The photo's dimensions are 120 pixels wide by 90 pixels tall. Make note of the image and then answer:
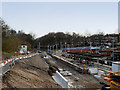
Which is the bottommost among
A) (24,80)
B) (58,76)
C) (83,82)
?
(83,82)

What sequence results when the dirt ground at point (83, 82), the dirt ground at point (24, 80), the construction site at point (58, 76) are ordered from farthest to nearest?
1. the dirt ground at point (83, 82)
2. the construction site at point (58, 76)
3. the dirt ground at point (24, 80)

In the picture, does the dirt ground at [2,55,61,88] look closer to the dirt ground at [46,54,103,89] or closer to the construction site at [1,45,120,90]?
the construction site at [1,45,120,90]

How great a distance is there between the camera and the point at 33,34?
92.6 meters

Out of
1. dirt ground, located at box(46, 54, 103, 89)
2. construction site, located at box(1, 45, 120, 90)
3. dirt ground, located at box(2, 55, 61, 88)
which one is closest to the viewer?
dirt ground, located at box(2, 55, 61, 88)

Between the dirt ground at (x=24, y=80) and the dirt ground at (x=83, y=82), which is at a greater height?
the dirt ground at (x=24, y=80)

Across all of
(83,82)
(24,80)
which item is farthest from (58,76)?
(24,80)

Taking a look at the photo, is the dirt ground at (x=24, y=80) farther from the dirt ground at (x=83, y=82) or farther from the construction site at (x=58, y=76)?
the dirt ground at (x=83, y=82)

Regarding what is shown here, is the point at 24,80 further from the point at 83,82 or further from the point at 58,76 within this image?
the point at 83,82

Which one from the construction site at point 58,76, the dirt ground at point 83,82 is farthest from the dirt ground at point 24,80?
the dirt ground at point 83,82

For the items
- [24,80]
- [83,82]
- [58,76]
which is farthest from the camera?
[58,76]

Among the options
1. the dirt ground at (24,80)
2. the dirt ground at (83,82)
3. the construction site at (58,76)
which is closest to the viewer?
the dirt ground at (24,80)

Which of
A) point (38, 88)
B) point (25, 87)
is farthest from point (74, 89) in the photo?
point (25, 87)

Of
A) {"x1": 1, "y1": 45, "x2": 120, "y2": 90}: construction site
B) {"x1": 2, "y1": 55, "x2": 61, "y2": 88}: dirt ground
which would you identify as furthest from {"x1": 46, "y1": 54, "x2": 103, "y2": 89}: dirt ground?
{"x1": 2, "y1": 55, "x2": 61, "y2": 88}: dirt ground

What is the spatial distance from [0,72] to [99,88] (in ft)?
26.0
